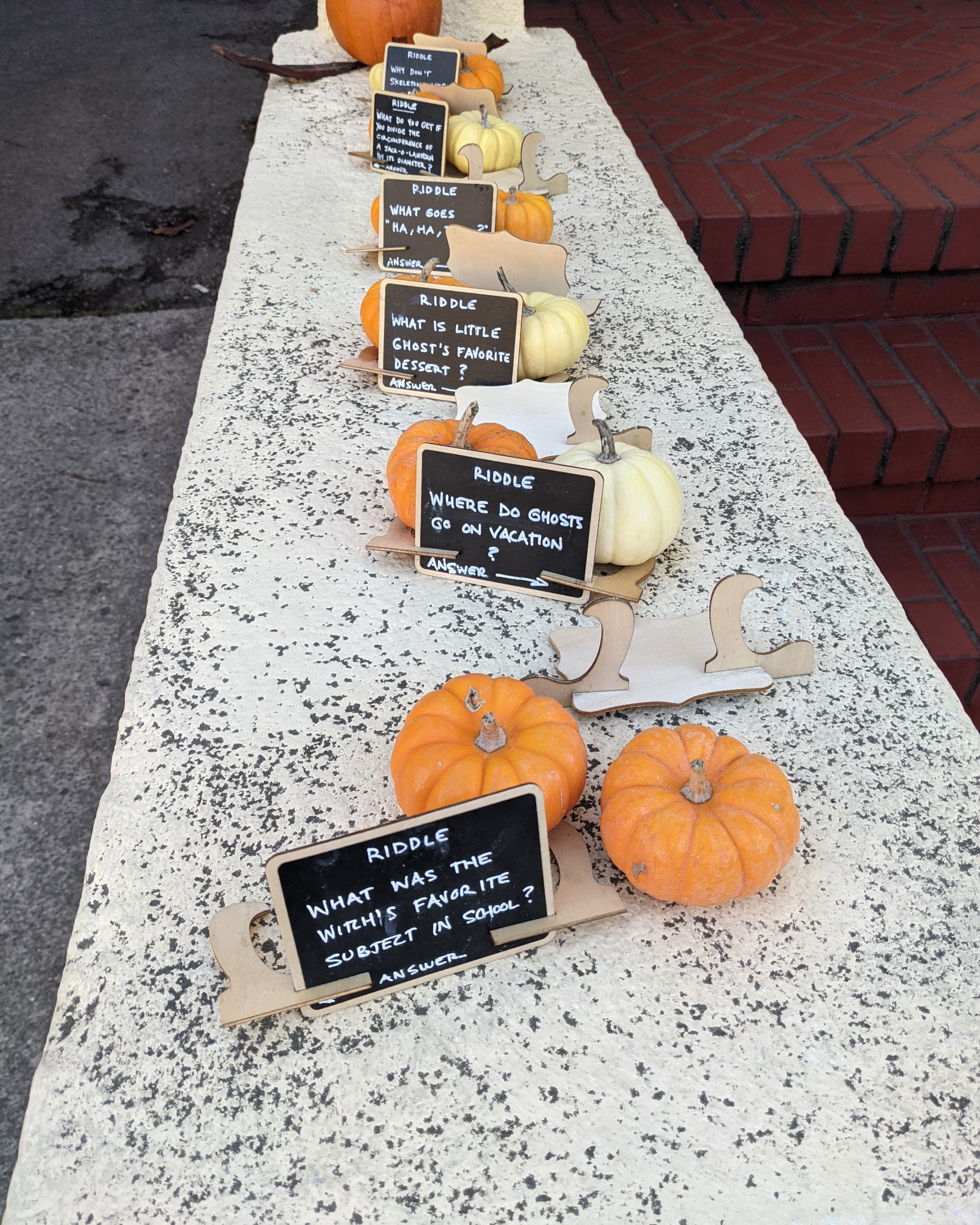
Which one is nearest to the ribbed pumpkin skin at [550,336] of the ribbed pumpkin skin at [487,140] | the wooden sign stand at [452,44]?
the ribbed pumpkin skin at [487,140]

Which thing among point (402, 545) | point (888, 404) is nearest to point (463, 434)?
point (402, 545)

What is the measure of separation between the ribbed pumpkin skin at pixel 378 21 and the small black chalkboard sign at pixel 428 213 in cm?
148

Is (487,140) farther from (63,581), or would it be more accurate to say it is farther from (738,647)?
(738,647)

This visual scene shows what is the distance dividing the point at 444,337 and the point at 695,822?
1246 millimetres

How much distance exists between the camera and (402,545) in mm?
1637

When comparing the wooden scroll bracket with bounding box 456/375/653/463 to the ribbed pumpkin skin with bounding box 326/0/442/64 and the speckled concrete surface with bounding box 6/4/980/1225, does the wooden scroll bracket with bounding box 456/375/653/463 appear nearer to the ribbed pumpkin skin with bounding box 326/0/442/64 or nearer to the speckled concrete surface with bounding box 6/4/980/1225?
the speckled concrete surface with bounding box 6/4/980/1225

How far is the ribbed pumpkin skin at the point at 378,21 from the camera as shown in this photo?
11.2 feet

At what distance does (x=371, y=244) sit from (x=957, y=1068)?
2327mm

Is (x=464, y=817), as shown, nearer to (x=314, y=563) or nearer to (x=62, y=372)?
(x=314, y=563)

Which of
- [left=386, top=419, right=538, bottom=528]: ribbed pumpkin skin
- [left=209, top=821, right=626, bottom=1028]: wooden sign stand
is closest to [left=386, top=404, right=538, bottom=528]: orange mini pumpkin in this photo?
[left=386, top=419, right=538, bottom=528]: ribbed pumpkin skin

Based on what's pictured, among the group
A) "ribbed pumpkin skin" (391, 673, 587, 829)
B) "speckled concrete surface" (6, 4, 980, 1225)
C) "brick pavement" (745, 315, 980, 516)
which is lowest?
"brick pavement" (745, 315, 980, 516)

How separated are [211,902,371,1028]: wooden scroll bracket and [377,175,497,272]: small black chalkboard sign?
5.62ft

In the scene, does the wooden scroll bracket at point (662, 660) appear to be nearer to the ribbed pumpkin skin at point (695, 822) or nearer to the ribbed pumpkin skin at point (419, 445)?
the ribbed pumpkin skin at point (695, 822)

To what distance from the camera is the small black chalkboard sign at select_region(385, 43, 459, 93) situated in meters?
3.06
